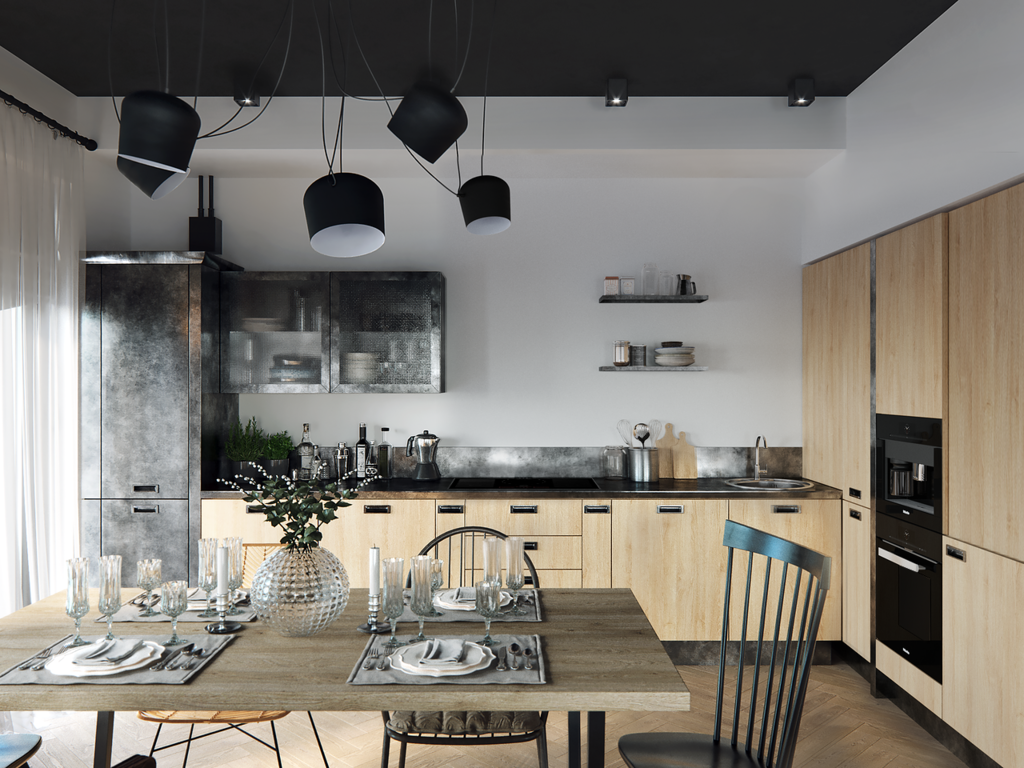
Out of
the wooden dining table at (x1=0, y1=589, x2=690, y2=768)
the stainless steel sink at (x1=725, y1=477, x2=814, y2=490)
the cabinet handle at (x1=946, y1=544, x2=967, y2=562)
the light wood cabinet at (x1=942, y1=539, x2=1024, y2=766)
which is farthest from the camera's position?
the stainless steel sink at (x1=725, y1=477, x2=814, y2=490)

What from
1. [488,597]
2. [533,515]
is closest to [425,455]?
[533,515]

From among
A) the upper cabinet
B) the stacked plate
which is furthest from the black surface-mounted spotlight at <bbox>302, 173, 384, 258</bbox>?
the stacked plate

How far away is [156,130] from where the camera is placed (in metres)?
1.70

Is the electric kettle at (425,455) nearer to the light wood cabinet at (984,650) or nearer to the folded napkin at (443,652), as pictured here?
the folded napkin at (443,652)

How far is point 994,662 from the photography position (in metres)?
2.65

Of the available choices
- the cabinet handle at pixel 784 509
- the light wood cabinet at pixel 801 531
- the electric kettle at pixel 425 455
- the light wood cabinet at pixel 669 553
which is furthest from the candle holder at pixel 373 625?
the cabinet handle at pixel 784 509

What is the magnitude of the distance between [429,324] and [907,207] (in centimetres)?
245

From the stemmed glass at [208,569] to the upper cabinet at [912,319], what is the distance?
276 centimetres

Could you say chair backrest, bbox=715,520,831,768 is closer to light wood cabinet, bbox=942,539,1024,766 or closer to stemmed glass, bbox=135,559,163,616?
light wood cabinet, bbox=942,539,1024,766

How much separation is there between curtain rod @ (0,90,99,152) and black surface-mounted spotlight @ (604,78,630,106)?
2.69 meters

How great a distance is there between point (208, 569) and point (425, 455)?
214cm

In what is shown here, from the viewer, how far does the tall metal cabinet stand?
12.6 ft

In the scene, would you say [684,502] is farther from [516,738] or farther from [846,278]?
[516,738]

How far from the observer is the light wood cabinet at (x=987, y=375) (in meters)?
2.54
